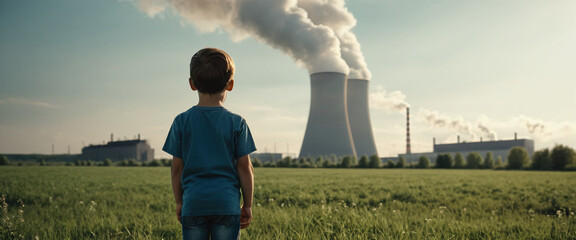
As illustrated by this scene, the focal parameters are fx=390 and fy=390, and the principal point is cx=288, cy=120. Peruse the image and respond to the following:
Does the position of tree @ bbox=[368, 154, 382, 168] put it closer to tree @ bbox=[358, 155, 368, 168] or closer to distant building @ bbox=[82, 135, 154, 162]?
tree @ bbox=[358, 155, 368, 168]

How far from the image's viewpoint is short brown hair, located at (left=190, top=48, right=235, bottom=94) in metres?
1.34

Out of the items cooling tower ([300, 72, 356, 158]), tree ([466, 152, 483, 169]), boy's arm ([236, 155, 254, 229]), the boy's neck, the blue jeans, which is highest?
cooling tower ([300, 72, 356, 158])

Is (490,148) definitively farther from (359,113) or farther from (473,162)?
(359,113)

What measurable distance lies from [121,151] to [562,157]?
53020 mm

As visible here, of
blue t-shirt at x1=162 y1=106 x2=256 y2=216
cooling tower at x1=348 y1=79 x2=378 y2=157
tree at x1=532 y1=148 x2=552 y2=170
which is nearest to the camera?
blue t-shirt at x1=162 y1=106 x2=256 y2=216

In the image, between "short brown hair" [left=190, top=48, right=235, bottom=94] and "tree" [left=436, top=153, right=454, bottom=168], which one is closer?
"short brown hair" [left=190, top=48, right=235, bottom=94]

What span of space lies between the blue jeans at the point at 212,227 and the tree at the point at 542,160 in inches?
1404

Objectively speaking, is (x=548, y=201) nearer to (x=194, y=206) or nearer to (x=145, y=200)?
(x=145, y=200)

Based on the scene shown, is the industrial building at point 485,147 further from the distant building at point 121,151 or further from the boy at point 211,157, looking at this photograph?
the boy at point 211,157

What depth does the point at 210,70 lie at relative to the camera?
1337mm

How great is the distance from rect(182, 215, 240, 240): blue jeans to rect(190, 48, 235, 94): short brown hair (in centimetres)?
44

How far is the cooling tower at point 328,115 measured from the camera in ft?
87.8

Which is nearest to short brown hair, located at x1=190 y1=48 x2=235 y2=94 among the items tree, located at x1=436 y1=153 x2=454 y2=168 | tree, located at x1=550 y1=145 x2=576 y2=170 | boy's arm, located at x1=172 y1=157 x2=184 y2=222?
boy's arm, located at x1=172 y1=157 x2=184 y2=222

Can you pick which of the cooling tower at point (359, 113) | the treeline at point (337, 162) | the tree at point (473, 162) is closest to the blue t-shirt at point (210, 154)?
the treeline at point (337, 162)
